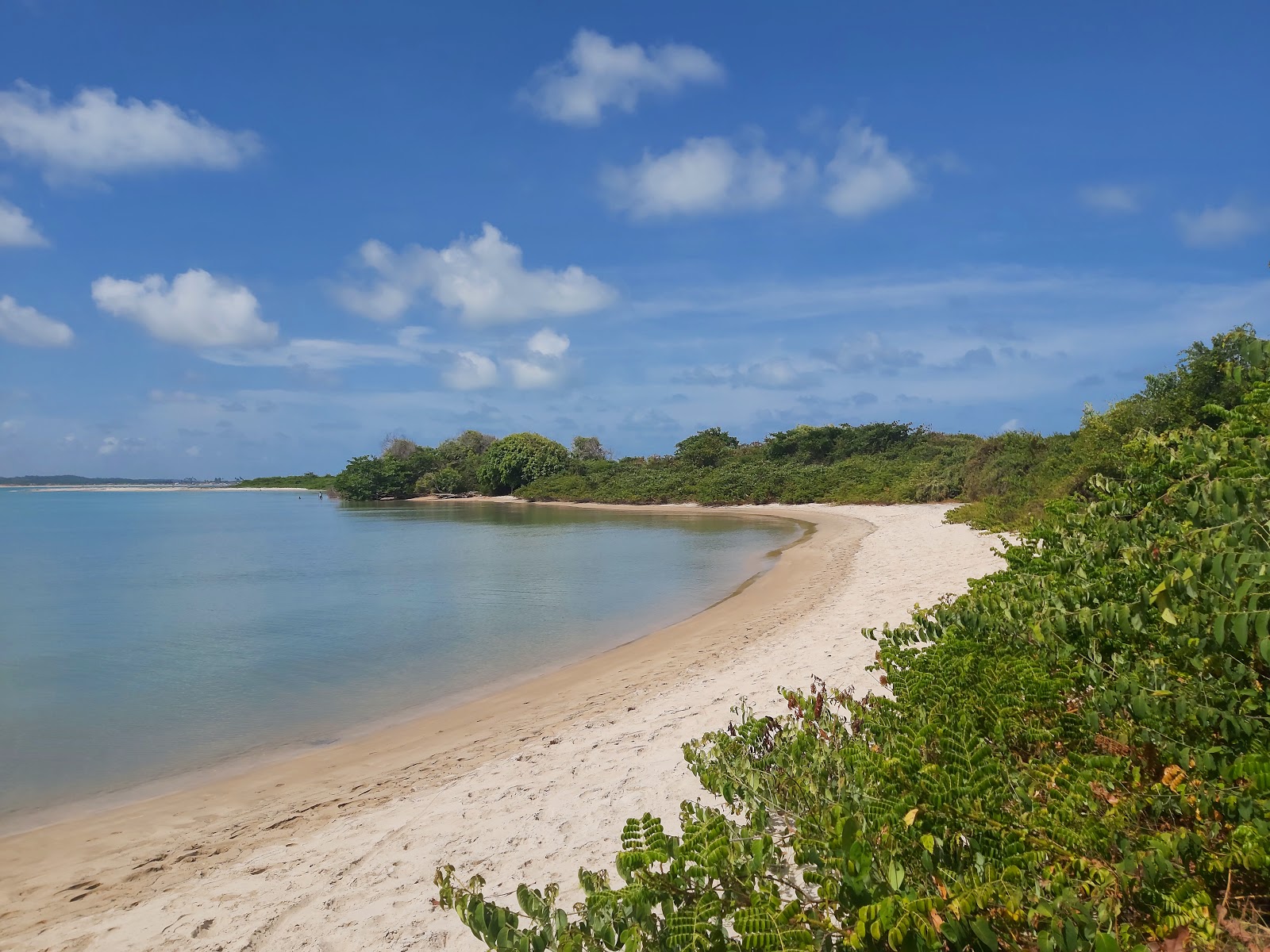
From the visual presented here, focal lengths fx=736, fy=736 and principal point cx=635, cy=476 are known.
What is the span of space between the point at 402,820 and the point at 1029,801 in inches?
169

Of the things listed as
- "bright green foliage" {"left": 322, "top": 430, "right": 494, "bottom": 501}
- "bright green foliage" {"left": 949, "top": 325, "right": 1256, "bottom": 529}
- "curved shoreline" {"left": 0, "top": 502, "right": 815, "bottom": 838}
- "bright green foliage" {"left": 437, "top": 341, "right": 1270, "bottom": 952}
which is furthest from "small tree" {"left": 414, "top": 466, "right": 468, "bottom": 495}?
"bright green foliage" {"left": 437, "top": 341, "right": 1270, "bottom": 952}

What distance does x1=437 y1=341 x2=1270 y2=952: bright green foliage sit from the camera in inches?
80.4

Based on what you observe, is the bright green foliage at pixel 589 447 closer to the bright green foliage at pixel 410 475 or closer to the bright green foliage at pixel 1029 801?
the bright green foliage at pixel 410 475

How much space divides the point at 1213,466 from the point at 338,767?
7.35 m

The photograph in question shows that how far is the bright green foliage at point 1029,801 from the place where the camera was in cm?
204

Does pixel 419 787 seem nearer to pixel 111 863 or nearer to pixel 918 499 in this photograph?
pixel 111 863

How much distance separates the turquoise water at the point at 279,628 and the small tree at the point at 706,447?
27.7 meters

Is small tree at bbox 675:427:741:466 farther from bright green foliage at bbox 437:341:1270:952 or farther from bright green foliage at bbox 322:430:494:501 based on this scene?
bright green foliage at bbox 437:341:1270:952

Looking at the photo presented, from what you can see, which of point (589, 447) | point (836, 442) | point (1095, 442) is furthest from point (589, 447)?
point (1095, 442)

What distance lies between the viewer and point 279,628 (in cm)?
1438

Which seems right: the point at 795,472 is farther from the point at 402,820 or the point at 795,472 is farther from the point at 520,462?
the point at 402,820

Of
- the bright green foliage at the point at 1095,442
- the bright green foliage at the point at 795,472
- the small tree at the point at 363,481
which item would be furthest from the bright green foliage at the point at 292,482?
the bright green foliage at the point at 1095,442

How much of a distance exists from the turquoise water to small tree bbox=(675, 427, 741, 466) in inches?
1090

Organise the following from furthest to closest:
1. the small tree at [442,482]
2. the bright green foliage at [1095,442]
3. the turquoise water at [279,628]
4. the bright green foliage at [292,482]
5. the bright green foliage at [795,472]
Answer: the bright green foliage at [292,482] → the small tree at [442,482] → the bright green foliage at [795,472] → the bright green foliage at [1095,442] → the turquoise water at [279,628]
